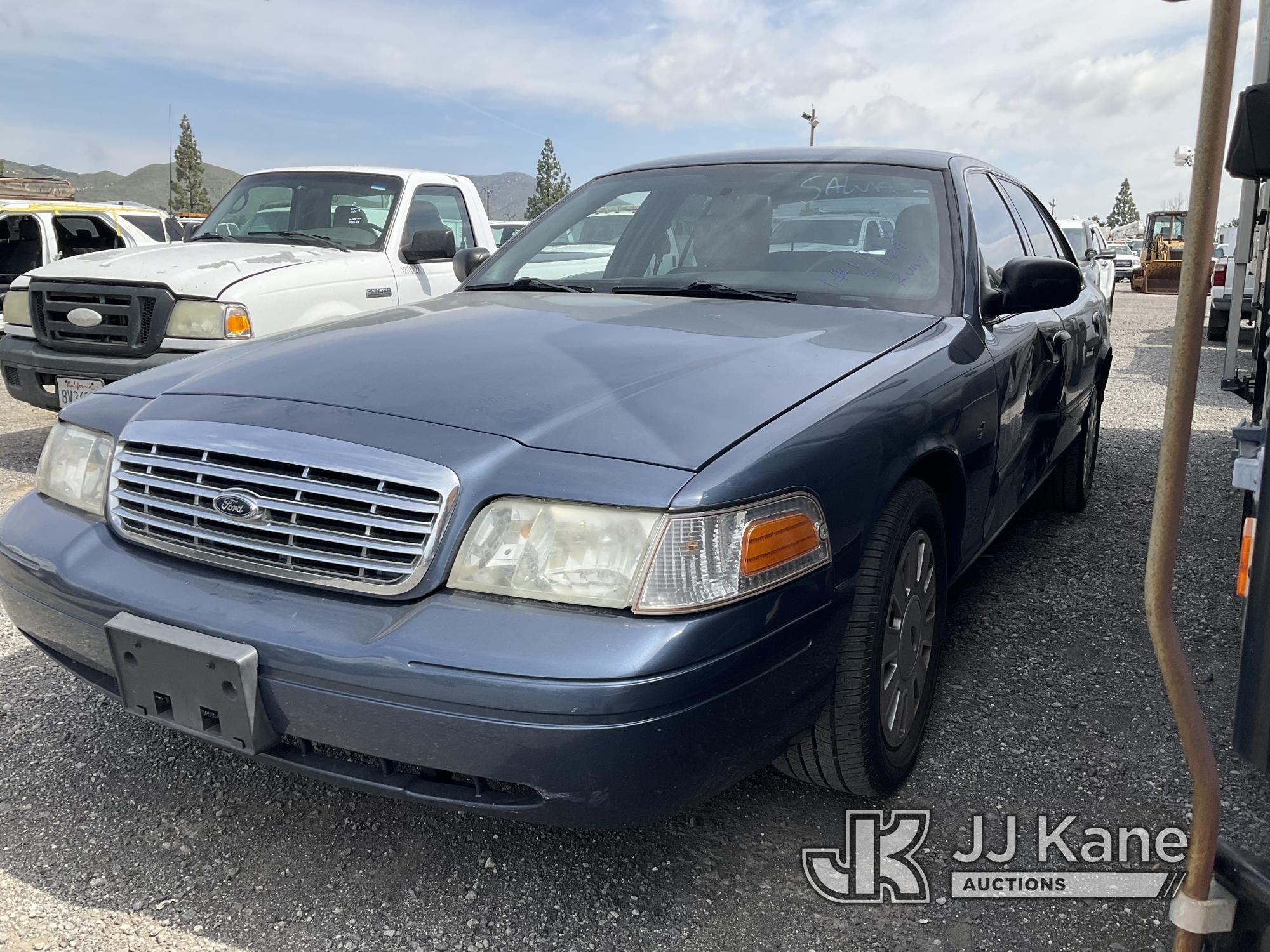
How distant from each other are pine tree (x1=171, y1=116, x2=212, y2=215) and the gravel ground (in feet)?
313

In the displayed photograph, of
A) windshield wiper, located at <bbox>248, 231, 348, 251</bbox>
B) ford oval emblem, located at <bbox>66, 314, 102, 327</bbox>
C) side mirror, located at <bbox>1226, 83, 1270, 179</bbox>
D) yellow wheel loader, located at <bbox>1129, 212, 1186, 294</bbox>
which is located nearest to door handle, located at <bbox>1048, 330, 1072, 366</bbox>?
side mirror, located at <bbox>1226, 83, 1270, 179</bbox>

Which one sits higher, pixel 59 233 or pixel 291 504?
pixel 59 233

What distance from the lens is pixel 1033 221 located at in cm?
439

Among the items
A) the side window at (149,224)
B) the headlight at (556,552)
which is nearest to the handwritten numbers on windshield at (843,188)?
the headlight at (556,552)

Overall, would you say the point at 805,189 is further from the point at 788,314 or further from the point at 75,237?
the point at 75,237

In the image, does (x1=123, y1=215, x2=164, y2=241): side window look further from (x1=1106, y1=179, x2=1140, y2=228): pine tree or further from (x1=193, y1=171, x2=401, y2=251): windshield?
(x1=1106, y1=179, x2=1140, y2=228): pine tree

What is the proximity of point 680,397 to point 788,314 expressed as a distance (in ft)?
2.63

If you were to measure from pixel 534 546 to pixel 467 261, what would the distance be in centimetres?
232

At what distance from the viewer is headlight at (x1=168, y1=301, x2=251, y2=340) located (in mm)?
5430

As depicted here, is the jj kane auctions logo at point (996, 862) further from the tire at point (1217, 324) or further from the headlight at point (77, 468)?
the tire at point (1217, 324)

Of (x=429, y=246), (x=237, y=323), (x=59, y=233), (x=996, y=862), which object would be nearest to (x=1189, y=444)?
(x=996, y=862)

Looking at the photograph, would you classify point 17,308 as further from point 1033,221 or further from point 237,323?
point 1033,221

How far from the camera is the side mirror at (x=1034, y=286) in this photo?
2889 millimetres

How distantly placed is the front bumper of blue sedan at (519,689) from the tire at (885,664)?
0.45ft
